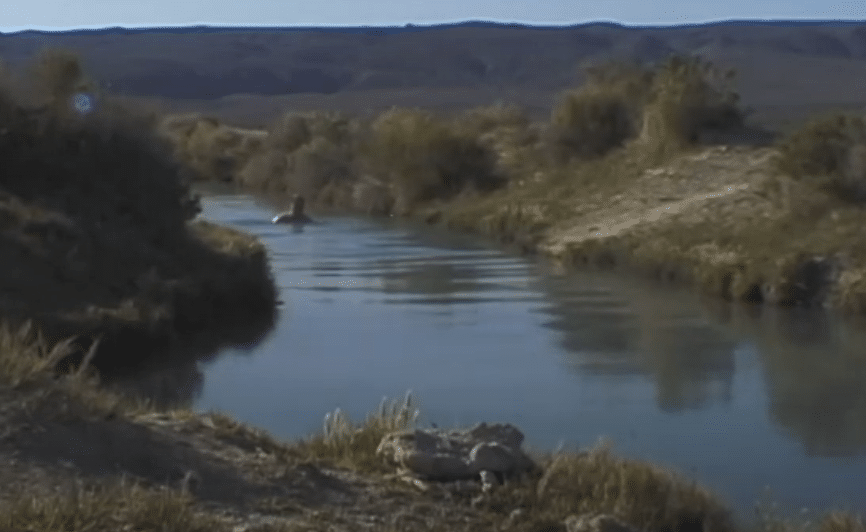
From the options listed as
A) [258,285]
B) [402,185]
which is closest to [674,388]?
[258,285]

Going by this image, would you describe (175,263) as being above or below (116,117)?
below

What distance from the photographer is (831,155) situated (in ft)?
98.9

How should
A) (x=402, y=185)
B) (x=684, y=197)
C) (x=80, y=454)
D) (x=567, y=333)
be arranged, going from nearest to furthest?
(x=80, y=454)
(x=567, y=333)
(x=684, y=197)
(x=402, y=185)

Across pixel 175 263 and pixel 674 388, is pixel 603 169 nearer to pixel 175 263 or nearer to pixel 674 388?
pixel 175 263

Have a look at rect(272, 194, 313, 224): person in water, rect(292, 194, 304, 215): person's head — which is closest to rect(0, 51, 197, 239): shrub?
rect(272, 194, 313, 224): person in water

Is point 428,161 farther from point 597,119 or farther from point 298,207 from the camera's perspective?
point 298,207

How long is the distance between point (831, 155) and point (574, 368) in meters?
12.5

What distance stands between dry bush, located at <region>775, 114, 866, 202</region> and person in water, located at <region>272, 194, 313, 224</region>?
1123cm

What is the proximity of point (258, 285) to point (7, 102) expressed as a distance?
4.73 m

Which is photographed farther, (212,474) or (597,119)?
(597,119)

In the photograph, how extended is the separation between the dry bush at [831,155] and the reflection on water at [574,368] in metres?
4.14

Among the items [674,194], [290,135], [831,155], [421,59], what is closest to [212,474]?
[831,155]

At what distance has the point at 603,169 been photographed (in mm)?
39312

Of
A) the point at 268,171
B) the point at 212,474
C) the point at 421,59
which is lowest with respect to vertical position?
the point at 268,171
